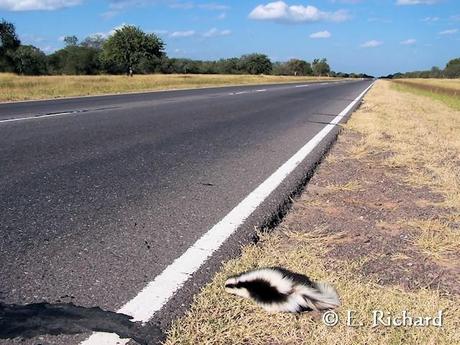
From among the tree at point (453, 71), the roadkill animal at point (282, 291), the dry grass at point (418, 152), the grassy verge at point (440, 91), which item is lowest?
the grassy verge at point (440, 91)

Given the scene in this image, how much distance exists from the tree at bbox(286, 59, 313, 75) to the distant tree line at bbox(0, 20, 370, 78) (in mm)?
38010

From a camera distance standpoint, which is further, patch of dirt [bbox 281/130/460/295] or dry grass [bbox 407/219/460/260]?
dry grass [bbox 407/219/460/260]

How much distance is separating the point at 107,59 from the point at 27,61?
1283cm

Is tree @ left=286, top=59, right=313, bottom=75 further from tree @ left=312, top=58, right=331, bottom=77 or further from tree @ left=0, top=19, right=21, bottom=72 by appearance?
tree @ left=0, top=19, right=21, bottom=72

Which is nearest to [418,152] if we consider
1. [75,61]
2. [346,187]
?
[346,187]

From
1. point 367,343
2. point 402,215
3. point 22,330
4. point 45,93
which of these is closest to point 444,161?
point 402,215

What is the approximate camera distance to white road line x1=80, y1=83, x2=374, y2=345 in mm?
2242

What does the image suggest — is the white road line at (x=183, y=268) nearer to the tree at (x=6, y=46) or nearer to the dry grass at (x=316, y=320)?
the dry grass at (x=316, y=320)

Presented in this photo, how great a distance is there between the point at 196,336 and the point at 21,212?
2242 millimetres

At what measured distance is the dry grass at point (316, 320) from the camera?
2145mm

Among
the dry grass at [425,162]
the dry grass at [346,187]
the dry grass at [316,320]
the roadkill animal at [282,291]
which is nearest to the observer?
the dry grass at [316,320]

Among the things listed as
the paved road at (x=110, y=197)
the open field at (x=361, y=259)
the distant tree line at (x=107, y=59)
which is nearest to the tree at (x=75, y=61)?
the distant tree line at (x=107, y=59)

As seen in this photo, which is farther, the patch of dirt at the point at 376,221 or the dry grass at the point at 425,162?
the dry grass at the point at 425,162

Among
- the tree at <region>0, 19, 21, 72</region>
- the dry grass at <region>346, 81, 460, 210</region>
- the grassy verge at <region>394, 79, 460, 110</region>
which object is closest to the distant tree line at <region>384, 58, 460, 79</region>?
the grassy verge at <region>394, 79, 460, 110</region>
